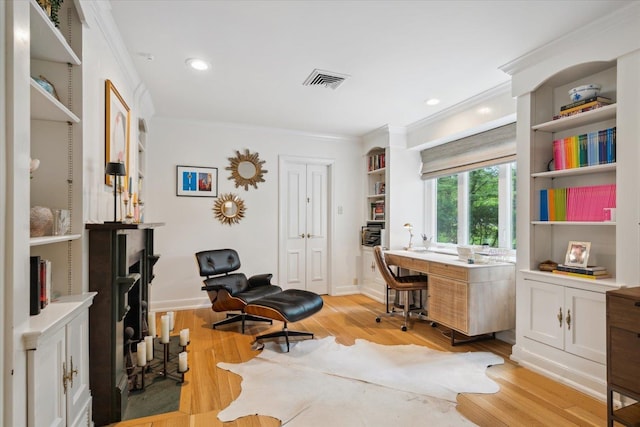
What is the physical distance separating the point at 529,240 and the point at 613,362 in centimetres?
109

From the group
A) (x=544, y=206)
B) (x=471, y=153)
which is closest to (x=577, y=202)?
(x=544, y=206)

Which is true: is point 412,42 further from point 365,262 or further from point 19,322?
point 365,262

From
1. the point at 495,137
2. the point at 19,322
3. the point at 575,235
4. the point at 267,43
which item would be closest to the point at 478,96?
the point at 495,137

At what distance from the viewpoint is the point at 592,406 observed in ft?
7.16

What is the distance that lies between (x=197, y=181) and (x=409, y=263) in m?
2.96

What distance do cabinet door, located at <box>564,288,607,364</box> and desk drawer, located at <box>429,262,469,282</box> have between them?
2.66 ft

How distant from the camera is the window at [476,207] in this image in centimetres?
362

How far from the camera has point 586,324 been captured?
7.79ft

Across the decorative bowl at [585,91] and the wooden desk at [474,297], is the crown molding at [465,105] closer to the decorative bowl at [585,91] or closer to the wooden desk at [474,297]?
the decorative bowl at [585,91]

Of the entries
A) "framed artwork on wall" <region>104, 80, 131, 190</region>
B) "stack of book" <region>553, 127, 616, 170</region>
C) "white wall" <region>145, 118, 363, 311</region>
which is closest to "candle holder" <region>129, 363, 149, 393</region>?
"framed artwork on wall" <region>104, 80, 131, 190</region>

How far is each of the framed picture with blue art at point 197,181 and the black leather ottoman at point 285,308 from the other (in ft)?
6.28

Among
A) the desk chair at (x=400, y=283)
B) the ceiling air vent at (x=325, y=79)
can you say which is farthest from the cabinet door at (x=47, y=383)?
the desk chair at (x=400, y=283)

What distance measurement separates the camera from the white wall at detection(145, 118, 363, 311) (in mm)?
4406

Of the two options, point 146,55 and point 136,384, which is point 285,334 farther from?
point 146,55
